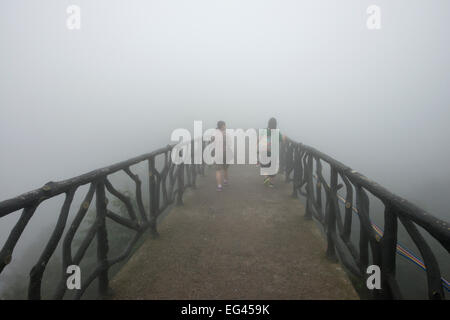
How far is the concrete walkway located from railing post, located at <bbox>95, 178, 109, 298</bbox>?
16 centimetres

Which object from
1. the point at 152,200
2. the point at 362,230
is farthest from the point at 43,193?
the point at 362,230

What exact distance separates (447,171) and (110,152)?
121 meters

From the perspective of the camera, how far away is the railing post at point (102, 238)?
2.54 metres

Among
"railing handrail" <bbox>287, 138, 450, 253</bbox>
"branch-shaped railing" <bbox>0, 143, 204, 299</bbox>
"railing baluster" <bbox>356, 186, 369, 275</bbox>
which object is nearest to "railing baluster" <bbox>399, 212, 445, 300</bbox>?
"railing handrail" <bbox>287, 138, 450, 253</bbox>

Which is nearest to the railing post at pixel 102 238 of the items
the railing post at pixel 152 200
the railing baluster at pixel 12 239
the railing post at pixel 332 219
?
the railing baluster at pixel 12 239

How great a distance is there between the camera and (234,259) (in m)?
3.34

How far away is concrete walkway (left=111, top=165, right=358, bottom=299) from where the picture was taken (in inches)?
107

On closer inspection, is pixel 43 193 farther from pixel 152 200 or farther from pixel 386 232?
pixel 386 232

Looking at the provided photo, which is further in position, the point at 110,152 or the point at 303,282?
the point at 110,152

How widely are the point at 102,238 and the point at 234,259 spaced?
68.5 inches

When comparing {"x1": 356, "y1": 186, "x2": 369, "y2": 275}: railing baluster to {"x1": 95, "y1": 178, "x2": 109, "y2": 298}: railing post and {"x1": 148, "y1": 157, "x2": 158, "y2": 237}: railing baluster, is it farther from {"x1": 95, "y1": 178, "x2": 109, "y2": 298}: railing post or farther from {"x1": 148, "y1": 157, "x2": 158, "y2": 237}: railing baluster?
{"x1": 148, "y1": 157, "x2": 158, "y2": 237}: railing baluster
